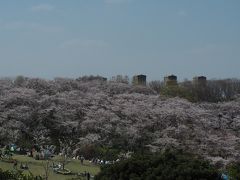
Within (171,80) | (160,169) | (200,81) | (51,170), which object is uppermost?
(171,80)

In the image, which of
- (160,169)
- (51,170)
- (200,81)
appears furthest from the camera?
(200,81)

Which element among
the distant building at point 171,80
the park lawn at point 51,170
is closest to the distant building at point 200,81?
the distant building at point 171,80

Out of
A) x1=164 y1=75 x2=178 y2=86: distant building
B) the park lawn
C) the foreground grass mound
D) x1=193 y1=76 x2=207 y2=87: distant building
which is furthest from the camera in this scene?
x1=164 y1=75 x2=178 y2=86: distant building

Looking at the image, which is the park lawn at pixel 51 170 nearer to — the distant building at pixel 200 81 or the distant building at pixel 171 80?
the distant building at pixel 171 80

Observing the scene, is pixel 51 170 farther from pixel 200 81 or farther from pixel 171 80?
pixel 200 81

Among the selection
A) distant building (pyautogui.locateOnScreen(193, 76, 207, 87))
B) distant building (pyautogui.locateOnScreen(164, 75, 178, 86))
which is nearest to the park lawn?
distant building (pyautogui.locateOnScreen(164, 75, 178, 86))

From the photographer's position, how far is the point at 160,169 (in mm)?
13352

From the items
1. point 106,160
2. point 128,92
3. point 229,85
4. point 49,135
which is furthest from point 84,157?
point 229,85

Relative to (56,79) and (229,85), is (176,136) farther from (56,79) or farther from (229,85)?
(229,85)

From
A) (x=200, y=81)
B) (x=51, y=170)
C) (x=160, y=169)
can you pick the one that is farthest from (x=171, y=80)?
(x=160, y=169)

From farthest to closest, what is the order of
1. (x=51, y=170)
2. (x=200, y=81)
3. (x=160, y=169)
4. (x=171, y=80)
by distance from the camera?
1. (x=200, y=81)
2. (x=171, y=80)
3. (x=51, y=170)
4. (x=160, y=169)

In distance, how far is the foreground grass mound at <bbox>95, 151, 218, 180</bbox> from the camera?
13.1 meters

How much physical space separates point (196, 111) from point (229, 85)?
2410 centimetres

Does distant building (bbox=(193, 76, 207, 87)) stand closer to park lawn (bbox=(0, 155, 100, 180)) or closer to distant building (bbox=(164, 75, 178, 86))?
distant building (bbox=(164, 75, 178, 86))
